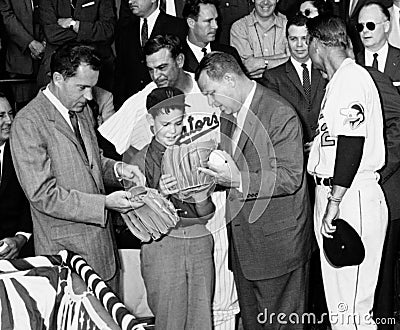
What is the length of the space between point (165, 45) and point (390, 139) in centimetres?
121

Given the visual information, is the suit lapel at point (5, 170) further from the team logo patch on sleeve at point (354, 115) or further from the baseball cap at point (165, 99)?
the team logo patch on sleeve at point (354, 115)

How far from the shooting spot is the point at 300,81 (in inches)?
176

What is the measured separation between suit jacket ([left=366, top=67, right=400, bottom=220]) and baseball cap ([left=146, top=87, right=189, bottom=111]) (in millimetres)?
992

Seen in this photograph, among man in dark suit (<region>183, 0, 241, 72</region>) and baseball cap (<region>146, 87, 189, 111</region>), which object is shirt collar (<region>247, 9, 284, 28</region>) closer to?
man in dark suit (<region>183, 0, 241, 72</region>)

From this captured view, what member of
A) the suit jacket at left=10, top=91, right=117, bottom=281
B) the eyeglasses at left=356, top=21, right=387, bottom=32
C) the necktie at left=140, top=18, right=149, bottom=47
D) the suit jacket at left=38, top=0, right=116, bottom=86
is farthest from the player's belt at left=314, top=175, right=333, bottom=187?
the suit jacket at left=38, top=0, right=116, bottom=86

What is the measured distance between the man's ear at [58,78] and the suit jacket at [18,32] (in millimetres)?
2129

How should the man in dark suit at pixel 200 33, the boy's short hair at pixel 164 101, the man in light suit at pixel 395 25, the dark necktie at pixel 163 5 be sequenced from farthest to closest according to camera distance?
the dark necktie at pixel 163 5 < the man in light suit at pixel 395 25 < the man in dark suit at pixel 200 33 < the boy's short hair at pixel 164 101

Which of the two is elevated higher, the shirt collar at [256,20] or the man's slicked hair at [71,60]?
the shirt collar at [256,20]

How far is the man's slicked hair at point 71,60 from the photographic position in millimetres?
3488

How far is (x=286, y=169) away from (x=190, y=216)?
18.3 inches

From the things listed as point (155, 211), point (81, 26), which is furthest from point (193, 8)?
point (155, 211)

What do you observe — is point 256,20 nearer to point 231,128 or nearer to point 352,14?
point 352,14

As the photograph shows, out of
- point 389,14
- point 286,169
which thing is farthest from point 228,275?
point 389,14

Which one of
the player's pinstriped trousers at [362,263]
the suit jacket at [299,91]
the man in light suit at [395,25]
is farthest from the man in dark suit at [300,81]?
the player's pinstriped trousers at [362,263]
